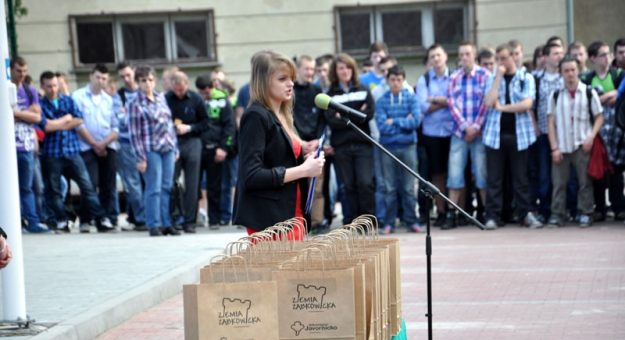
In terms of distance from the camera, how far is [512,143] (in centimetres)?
1455

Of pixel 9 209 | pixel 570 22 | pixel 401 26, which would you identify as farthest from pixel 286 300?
pixel 401 26

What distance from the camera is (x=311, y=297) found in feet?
16.2

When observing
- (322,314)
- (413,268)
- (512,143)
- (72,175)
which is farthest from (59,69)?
(322,314)

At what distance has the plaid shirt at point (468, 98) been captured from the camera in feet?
48.1

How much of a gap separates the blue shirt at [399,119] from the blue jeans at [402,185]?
128mm

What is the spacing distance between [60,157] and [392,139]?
4893mm

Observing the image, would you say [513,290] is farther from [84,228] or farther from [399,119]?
[84,228]

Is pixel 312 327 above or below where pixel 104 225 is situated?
above

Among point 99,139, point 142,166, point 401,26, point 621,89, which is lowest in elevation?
point 142,166

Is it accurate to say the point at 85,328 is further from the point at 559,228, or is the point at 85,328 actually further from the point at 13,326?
the point at 559,228

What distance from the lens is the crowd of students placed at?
46.9 ft

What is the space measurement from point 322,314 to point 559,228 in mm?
9985

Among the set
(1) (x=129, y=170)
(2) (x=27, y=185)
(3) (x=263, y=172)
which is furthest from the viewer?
(1) (x=129, y=170)

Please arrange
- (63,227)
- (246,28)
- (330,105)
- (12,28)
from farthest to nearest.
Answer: (246,28), (12,28), (63,227), (330,105)
